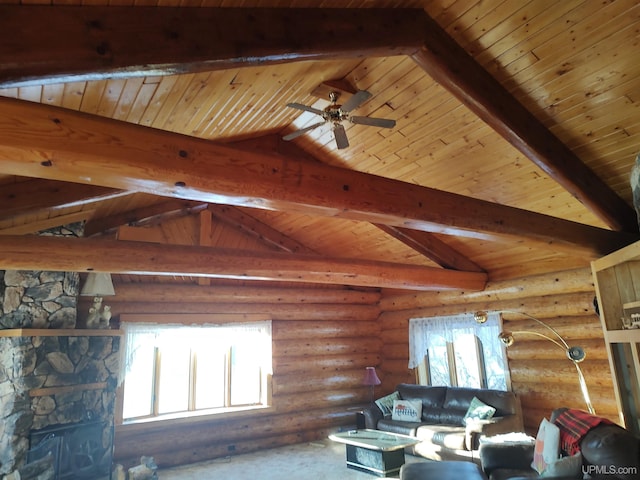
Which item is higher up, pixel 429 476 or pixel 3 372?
pixel 3 372

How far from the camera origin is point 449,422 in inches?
250

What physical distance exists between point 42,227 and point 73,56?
4.13m

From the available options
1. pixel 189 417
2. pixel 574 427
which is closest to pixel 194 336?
pixel 189 417

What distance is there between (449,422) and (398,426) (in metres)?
0.77

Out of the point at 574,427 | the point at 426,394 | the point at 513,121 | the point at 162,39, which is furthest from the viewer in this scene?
the point at 426,394

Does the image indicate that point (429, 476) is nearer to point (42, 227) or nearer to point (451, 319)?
point (451, 319)

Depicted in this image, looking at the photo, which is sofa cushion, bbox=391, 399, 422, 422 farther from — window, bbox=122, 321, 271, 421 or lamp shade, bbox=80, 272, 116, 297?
lamp shade, bbox=80, 272, 116, 297

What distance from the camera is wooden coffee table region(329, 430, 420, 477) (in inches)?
206

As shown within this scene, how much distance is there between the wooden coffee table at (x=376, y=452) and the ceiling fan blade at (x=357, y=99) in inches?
154

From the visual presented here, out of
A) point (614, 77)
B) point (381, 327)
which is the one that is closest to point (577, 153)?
point (614, 77)

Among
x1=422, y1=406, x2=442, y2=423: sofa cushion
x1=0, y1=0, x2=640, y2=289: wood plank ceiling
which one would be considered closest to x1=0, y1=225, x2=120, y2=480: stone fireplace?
x1=0, y1=0, x2=640, y2=289: wood plank ceiling

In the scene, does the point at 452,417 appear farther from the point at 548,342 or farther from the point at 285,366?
the point at 285,366

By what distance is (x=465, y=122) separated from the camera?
4547 mm

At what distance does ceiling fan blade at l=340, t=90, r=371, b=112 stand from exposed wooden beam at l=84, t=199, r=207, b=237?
12.9 feet
